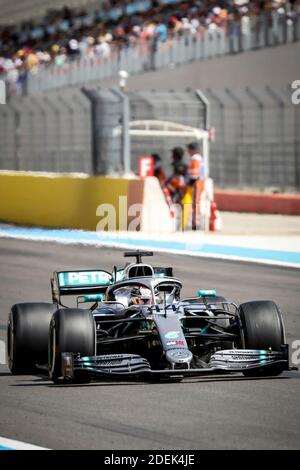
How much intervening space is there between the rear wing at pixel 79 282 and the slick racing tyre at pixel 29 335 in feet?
2.78

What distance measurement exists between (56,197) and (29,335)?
16.1 metres

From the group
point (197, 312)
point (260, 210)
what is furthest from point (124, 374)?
point (260, 210)

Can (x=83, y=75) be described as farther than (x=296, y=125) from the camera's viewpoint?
A: Yes

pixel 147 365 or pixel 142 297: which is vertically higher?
pixel 142 297

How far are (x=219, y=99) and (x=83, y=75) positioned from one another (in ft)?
31.2

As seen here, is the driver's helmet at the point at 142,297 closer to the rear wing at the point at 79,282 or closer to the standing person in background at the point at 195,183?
the rear wing at the point at 79,282

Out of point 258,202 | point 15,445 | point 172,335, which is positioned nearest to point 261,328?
point 172,335

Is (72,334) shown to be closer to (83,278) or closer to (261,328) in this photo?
(261,328)

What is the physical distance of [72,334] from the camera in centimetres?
853

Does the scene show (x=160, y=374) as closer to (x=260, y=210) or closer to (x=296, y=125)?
(x=296, y=125)

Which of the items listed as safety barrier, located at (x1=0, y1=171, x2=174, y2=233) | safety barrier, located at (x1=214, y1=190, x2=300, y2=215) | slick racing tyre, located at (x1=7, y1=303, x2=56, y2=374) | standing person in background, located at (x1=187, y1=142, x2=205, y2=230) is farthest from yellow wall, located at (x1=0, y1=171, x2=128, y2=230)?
slick racing tyre, located at (x1=7, y1=303, x2=56, y2=374)

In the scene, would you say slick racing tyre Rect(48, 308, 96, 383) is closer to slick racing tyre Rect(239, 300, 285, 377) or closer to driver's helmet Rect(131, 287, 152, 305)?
driver's helmet Rect(131, 287, 152, 305)

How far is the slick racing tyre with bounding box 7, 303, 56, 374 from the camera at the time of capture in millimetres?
9078

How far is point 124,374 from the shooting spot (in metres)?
8.46
